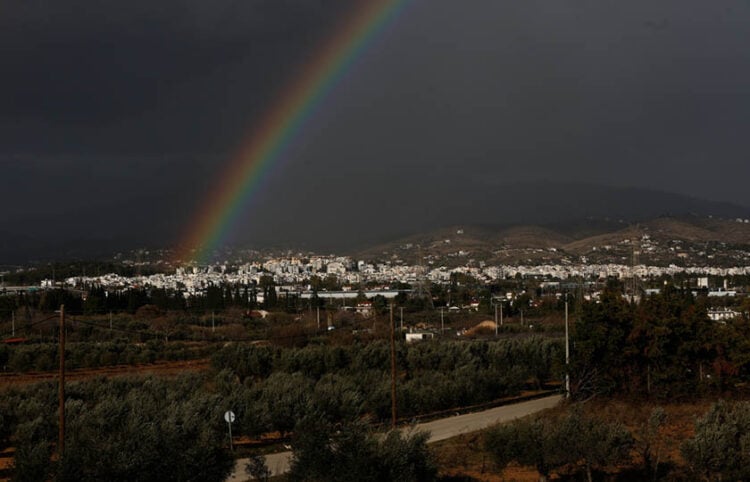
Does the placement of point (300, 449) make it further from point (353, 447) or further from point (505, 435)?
point (505, 435)

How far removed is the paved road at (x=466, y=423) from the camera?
17.7 meters

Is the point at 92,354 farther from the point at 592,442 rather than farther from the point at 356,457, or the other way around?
the point at 356,457

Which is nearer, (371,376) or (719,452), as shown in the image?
(719,452)

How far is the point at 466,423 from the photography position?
23.9 m

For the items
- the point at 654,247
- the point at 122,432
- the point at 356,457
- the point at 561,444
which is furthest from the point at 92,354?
the point at 654,247

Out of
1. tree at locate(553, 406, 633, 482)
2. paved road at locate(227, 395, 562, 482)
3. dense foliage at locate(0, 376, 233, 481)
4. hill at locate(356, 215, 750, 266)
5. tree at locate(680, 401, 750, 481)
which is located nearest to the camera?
dense foliage at locate(0, 376, 233, 481)

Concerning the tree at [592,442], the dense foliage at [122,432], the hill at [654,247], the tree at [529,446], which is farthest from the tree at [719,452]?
the hill at [654,247]

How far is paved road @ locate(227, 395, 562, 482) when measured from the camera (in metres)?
17.7

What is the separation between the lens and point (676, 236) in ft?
573

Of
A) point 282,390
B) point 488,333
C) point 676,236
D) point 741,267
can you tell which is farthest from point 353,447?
point 676,236

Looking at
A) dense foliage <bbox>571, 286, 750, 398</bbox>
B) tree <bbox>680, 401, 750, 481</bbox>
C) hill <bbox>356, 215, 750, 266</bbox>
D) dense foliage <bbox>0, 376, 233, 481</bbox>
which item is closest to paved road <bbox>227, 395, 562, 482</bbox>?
dense foliage <bbox>0, 376, 233, 481</bbox>

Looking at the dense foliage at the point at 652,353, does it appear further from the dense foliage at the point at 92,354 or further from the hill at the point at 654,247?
the hill at the point at 654,247

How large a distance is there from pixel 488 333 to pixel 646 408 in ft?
98.5

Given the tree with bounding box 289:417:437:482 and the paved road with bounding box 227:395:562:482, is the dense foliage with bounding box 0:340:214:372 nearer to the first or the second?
the paved road with bounding box 227:395:562:482
